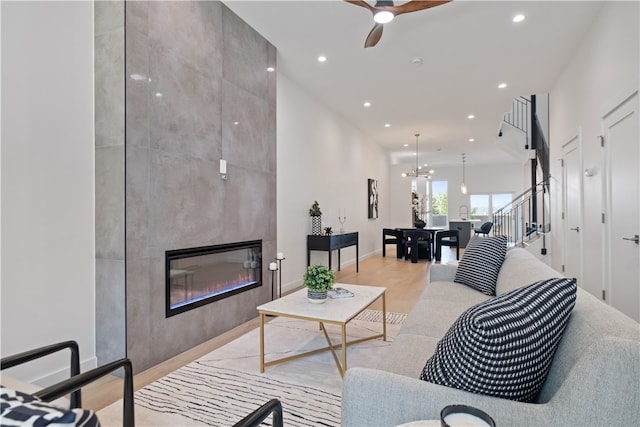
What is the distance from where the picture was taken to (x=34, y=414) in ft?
1.63

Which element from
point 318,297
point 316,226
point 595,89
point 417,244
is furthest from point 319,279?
point 417,244

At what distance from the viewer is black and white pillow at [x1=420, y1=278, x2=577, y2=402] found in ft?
3.40

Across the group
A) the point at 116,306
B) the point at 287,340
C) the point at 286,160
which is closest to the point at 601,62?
the point at 286,160

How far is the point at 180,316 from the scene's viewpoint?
2.87m

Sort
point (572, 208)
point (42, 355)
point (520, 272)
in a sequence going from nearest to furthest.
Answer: point (42, 355), point (520, 272), point (572, 208)

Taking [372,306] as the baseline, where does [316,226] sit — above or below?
above

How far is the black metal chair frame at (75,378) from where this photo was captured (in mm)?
1065

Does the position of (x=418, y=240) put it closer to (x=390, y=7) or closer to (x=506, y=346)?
(x=390, y=7)

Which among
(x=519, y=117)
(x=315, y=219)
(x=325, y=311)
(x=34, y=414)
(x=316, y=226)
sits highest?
(x=519, y=117)

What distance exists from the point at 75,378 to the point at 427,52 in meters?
4.53

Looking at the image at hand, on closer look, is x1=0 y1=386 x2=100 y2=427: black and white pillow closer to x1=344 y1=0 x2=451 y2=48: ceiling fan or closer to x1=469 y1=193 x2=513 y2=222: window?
x1=344 y1=0 x2=451 y2=48: ceiling fan

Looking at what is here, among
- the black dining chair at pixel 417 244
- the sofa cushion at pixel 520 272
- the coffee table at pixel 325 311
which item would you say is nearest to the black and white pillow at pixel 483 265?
the sofa cushion at pixel 520 272

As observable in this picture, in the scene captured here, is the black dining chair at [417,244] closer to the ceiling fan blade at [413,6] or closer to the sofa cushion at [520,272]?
the sofa cushion at [520,272]

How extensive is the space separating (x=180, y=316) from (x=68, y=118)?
5.44 feet
